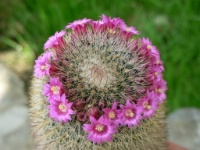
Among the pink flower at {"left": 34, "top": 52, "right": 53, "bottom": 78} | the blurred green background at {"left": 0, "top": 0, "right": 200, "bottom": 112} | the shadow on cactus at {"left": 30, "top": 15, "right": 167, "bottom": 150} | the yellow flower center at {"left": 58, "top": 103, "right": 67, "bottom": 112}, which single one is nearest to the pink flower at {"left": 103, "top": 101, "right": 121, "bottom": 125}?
the shadow on cactus at {"left": 30, "top": 15, "right": 167, "bottom": 150}

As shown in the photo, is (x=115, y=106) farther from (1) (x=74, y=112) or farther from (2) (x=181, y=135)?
(2) (x=181, y=135)

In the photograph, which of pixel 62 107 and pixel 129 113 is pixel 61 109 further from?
pixel 129 113

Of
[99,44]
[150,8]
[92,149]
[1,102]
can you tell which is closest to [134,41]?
[99,44]

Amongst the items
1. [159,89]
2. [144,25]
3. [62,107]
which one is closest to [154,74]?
[159,89]

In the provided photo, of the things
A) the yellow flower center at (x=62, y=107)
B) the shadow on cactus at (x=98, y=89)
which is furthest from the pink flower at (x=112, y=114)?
the yellow flower center at (x=62, y=107)

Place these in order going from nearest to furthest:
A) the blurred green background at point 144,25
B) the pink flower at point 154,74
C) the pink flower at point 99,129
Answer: the pink flower at point 99,129 → the pink flower at point 154,74 → the blurred green background at point 144,25

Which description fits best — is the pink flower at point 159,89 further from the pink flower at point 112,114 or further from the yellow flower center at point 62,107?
the yellow flower center at point 62,107

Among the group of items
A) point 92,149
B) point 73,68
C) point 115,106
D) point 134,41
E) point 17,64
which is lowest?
point 92,149
